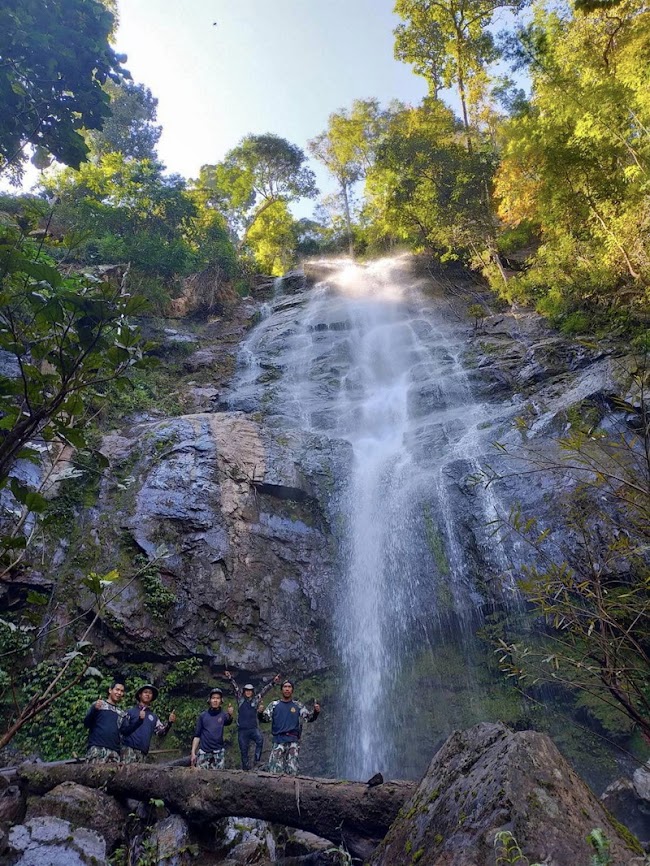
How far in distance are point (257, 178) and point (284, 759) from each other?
31.2 m

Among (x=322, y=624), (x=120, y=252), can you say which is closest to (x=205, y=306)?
(x=120, y=252)

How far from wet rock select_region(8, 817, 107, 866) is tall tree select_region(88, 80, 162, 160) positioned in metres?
30.8

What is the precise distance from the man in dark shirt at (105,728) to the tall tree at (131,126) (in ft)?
96.5

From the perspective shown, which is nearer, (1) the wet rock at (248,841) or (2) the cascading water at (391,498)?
(1) the wet rock at (248,841)

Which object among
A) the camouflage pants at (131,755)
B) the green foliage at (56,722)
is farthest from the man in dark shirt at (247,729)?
the green foliage at (56,722)

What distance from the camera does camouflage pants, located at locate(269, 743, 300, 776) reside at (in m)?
6.10

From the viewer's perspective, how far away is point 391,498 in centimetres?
1071

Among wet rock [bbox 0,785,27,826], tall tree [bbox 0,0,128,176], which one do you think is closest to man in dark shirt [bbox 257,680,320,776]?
wet rock [bbox 0,785,27,826]

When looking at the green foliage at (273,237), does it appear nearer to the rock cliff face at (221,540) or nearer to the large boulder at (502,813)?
the rock cliff face at (221,540)

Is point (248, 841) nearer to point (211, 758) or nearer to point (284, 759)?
point (284, 759)

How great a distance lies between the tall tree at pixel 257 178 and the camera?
28.9 metres

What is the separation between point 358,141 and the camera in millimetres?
30781

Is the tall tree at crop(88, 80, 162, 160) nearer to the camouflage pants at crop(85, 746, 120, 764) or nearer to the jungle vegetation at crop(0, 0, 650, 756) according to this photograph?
the jungle vegetation at crop(0, 0, 650, 756)

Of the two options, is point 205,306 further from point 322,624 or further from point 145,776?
point 145,776
